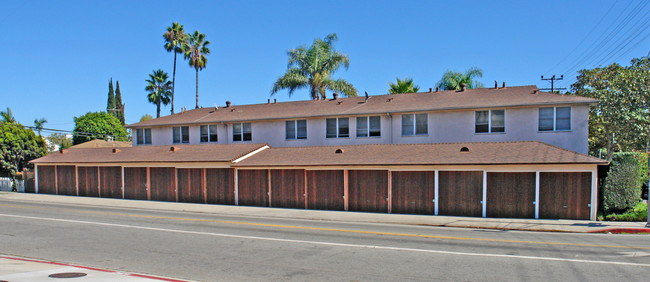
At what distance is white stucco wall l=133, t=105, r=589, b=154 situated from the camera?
84.8 ft

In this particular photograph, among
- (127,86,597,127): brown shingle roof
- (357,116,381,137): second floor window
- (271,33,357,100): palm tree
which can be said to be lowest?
(357,116,381,137): second floor window

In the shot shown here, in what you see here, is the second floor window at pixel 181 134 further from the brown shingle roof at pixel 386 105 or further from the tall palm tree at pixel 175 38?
the tall palm tree at pixel 175 38

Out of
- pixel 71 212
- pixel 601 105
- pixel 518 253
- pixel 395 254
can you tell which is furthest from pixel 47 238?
pixel 601 105

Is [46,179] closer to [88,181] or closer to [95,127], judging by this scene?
[88,181]

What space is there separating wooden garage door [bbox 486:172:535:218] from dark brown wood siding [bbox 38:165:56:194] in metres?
33.3

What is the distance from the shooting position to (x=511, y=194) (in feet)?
69.7

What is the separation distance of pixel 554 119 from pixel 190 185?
22.9 metres

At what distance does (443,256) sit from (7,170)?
1810 inches

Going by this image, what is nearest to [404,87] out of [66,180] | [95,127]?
[66,180]

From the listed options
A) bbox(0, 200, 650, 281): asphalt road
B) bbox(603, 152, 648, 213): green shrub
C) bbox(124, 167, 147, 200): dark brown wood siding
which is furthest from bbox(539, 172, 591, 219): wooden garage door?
bbox(124, 167, 147, 200): dark brown wood siding

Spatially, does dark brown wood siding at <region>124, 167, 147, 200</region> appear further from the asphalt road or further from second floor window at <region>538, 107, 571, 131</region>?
second floor window at <region>538, 107, 571, 131</region>

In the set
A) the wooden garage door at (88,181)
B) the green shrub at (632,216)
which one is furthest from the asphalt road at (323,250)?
the wooden garage door at (88,181)

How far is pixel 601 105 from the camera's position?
29.8 m

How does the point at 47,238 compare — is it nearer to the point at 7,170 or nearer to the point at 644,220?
the point at 644,220
